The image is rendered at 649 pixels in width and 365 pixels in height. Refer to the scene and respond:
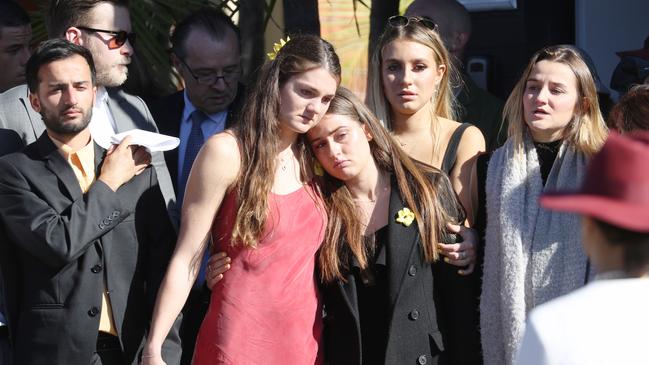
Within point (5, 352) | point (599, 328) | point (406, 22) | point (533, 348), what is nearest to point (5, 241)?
point (5, 352)

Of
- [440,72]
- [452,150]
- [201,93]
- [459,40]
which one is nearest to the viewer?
[452,150]

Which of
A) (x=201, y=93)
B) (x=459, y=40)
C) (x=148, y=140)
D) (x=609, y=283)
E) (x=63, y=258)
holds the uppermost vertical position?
(x=459, y=40)

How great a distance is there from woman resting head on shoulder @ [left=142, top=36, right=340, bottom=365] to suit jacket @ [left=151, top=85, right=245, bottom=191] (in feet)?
2.37

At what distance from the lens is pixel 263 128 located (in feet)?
12.1

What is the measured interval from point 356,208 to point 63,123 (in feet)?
3.31

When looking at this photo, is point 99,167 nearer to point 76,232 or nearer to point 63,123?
point 63,123

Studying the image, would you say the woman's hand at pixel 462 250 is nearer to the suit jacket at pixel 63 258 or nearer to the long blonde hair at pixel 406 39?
the long blonde hair at pixel 406 39

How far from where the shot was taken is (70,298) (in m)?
3.67

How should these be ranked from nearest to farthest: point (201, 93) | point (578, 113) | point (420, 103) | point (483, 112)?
1. point (578, 113)
2. point (420, 103)
3. point (201, 93)
4. point (483, 112)

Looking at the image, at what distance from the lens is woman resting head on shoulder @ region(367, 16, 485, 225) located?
4.01 m

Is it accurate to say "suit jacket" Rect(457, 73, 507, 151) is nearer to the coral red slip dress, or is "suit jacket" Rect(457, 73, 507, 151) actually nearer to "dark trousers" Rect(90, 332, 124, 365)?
the coral red slip dress

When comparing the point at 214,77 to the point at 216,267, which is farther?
the point at 214,77

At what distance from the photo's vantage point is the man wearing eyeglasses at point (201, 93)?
174 inches

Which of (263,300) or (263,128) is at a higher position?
(263,128)
